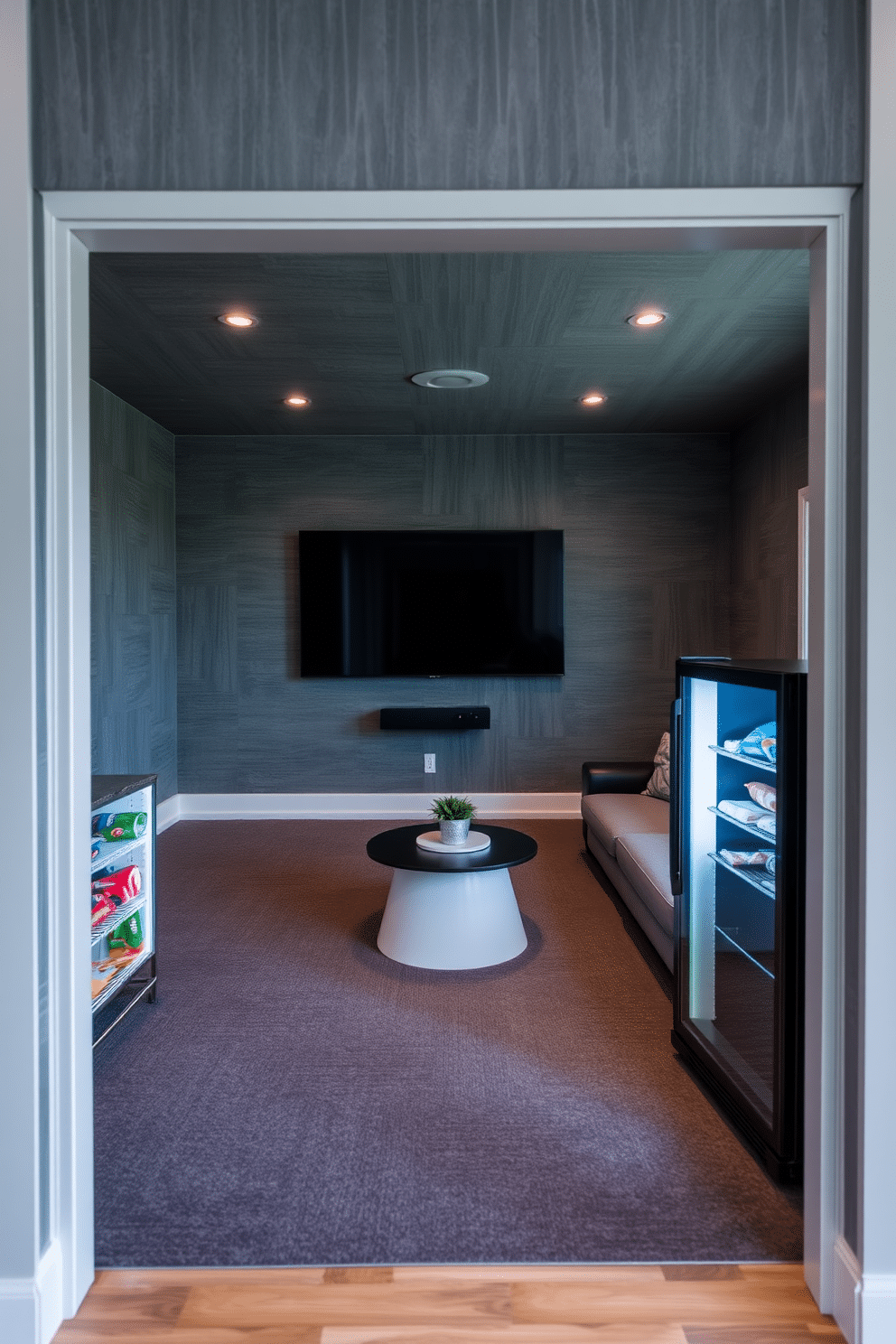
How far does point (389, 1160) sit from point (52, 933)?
104 cm

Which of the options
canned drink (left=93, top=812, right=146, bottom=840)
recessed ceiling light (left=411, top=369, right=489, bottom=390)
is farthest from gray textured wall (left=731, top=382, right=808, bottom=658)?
canned drink (left=93, top=812, right=146, bottom=840)

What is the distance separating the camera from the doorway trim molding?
158cm

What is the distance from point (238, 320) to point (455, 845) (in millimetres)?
2455

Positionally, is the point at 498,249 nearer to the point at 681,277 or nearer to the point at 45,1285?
the point at 681,277

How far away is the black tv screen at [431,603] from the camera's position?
220 inches

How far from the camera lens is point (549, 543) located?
559 cm

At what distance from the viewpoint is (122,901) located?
2.78m

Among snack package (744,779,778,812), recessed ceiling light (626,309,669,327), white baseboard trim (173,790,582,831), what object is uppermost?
recessed ceiling light (626,309,669,327)

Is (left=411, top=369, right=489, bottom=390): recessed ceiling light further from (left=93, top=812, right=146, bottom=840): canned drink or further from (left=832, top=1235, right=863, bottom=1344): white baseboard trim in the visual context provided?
(left=832, top=1235, right=863, bottom=1344): white baseboard trim

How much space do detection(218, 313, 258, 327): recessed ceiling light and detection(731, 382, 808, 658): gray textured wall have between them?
2.85 m

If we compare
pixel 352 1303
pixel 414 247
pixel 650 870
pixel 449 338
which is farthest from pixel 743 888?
pixel 449 338

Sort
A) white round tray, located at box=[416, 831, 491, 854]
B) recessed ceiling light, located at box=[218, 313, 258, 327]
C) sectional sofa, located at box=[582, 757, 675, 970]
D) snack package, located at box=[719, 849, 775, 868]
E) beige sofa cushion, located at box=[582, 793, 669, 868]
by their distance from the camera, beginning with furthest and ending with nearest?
1. beige sofa cushion, located at box=[582, 793, 669, 868]
2. recessed ceiling light, located at box=[218, 313, 258, 327]
3. white round tray, located at box=[416, 831, 491, 854]
4. sectional sofa, located at box=[582, 757, 675, 970]
5. snack package, located at box=[719, 849, 775, 868]

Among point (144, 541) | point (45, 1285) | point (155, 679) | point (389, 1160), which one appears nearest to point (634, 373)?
point (144, 541)

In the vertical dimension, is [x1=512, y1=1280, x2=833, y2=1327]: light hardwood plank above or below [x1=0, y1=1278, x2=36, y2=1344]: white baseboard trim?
below
